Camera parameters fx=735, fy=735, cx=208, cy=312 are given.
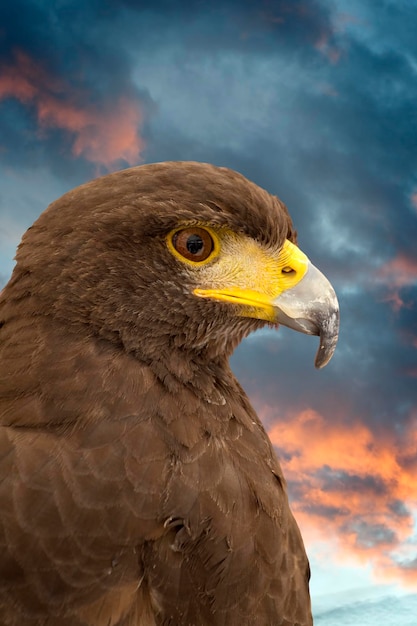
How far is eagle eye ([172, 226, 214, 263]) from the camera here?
3469 millimetres

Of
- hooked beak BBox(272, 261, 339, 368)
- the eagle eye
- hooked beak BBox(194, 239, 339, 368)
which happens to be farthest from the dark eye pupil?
hooked beak BBox(272, 261, 339, 368)

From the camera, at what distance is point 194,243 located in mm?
3506

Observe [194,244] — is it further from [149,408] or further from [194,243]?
[149,408]

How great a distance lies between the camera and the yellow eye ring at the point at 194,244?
11.4 feet

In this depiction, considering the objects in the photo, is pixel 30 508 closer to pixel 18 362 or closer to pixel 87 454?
pixel 87 454

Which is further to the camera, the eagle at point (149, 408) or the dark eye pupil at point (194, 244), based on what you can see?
the dark eye pupil at point (194, 244)

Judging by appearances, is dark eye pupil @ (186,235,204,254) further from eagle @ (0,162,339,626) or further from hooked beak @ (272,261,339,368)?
hooked beak @ (272,261,339,368)

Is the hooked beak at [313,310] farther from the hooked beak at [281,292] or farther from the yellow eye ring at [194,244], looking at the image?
the yellow eye ring at [194,244]

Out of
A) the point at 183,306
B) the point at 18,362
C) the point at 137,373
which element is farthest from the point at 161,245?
the point at 18,362

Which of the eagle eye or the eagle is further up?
the eagle eye

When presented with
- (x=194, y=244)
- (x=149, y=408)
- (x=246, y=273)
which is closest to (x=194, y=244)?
(x=194, y=244)

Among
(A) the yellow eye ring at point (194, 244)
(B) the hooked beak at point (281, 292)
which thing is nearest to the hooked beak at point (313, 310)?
(B) the hooked beak at point (281, 292)

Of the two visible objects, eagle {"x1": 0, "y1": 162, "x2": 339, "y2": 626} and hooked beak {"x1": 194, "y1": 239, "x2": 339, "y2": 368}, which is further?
hooked beak {"x1": 194, "y1": 239, "x2": 339, "y2": 368}

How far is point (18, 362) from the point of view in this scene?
325 cm
